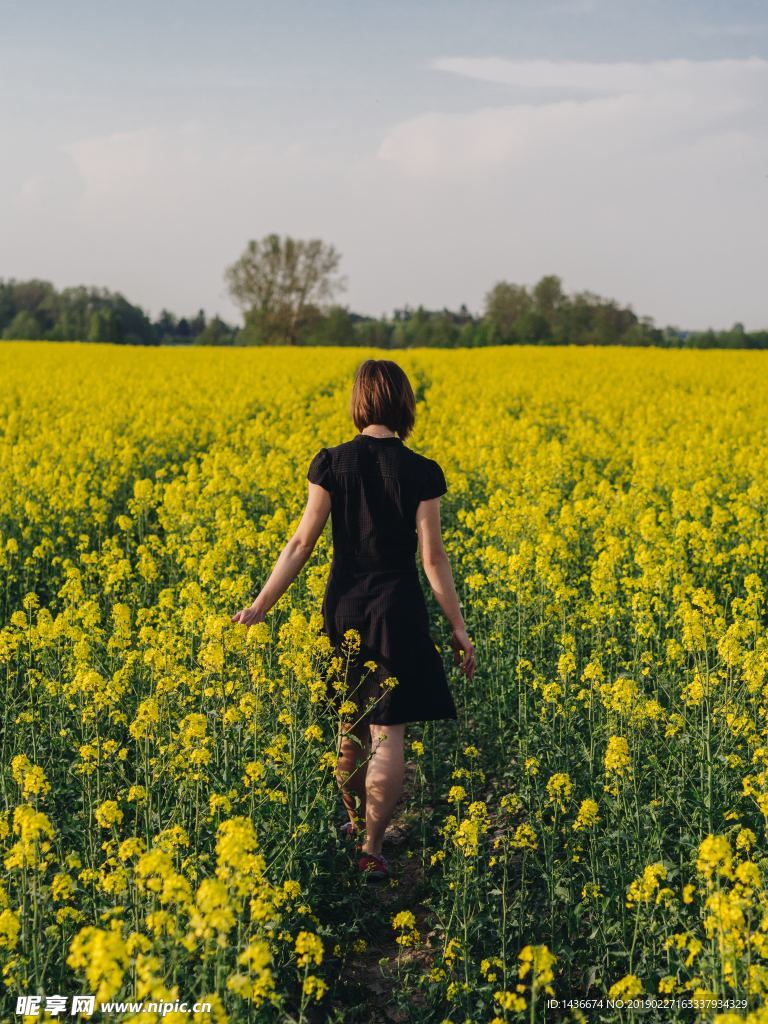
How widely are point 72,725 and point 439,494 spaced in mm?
2513

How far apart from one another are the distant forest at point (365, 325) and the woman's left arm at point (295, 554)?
56.6m

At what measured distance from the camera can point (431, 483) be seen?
4.19 metres

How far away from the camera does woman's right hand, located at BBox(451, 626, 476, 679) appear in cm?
428

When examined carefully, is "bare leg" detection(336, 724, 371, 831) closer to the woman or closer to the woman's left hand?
the woman

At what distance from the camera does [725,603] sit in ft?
24.1

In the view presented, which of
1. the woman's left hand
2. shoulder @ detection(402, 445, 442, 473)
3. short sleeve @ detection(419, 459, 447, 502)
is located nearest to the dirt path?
the woman's left hand

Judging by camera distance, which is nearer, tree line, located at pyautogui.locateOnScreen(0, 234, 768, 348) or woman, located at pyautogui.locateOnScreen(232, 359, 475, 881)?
woman, located at pyautogui.locateOnScreen(232, 359, 475, 881)

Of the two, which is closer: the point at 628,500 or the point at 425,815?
the point at 425,815

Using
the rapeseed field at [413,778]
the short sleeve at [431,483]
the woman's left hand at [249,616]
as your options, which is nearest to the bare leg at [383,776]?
the rapeseed field at [413,778]

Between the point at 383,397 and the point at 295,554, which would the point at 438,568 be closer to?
the point at 295,554

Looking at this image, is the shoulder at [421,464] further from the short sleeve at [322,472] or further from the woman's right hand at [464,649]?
the woman's right hand at [464,649]

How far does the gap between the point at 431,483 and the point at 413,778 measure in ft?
7.15

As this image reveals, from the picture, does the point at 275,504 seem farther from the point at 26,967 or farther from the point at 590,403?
the point at 590,403

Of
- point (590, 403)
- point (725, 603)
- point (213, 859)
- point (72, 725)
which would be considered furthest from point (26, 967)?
point (590, 403)
